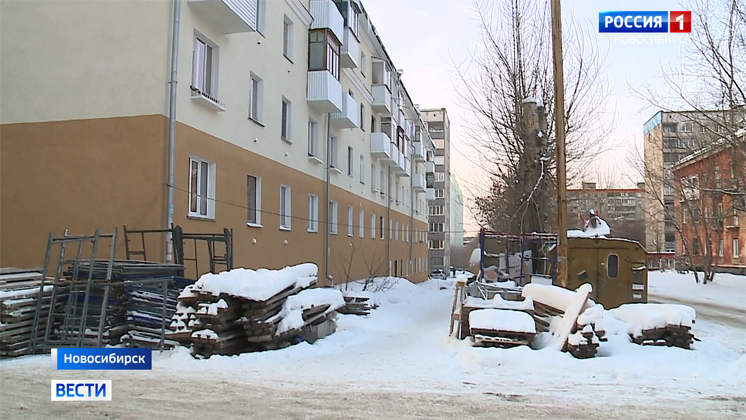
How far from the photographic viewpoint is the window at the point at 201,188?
13297 millimetres

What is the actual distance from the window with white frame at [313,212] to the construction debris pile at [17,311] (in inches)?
469

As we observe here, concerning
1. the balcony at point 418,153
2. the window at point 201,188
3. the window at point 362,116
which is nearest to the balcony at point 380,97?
the window at point 362,116

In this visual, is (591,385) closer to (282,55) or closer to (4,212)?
(4,212)

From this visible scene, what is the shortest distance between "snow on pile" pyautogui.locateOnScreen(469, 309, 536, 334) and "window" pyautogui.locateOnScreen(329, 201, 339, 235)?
14.7m

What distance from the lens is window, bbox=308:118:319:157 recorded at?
2132 centimetres

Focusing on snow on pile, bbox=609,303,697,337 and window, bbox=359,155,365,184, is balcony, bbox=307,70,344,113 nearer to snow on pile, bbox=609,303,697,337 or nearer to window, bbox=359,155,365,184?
window, bbox=359,155,365,184

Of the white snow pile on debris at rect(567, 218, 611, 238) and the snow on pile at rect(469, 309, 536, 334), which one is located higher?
the white snow pile on debris at rect(567, 218, 611, 238)

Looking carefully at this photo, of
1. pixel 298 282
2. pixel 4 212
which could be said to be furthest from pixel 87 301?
pixel 4 212

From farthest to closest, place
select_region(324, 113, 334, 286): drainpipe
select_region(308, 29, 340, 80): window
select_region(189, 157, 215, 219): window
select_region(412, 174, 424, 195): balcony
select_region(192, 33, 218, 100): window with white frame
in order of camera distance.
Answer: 1. select_region(412, 174, 424, 195): balcony
2. select_region(324, 113, 334, 286): drainpipe
3. select_region(308, 29, 340, 80): window
4. select_region(192, 33, 218, 100): window with white frame
5. select_region(189, 157, 215, 219): window

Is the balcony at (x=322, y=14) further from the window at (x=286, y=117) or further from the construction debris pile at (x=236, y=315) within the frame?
the construction debris pile at (x=236, y=315)

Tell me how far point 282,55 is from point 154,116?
7088 millimetres

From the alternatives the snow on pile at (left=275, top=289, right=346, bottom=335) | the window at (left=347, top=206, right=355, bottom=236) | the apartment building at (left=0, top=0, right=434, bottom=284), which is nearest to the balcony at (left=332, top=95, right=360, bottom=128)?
the apartment building at (left=0, top=0, right=434, bottom=284)

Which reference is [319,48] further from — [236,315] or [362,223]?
[236,315]

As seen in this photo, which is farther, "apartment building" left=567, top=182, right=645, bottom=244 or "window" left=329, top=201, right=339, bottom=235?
Result: "apartment building" left=567, top=182, right=645, bottom=244
